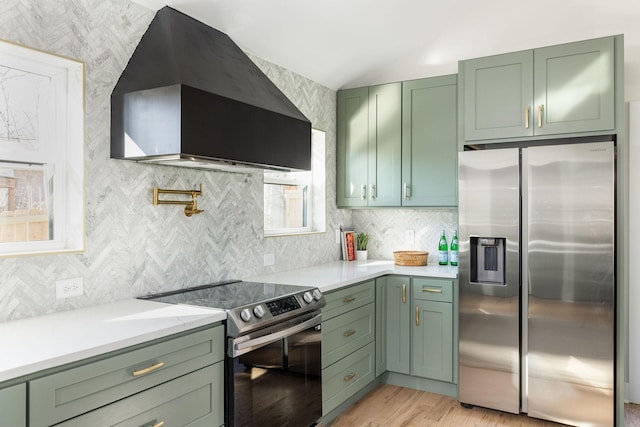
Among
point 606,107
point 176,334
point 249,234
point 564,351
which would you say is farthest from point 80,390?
point 606,107

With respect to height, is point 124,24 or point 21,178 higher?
point 124,24

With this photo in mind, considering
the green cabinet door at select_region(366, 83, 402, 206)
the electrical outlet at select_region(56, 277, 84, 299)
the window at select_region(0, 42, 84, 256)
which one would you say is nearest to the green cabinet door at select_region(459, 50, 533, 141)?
the green cabinet door at select_region(366, 83, 402, 206)

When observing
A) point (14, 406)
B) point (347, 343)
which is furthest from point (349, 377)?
point (14, 406)

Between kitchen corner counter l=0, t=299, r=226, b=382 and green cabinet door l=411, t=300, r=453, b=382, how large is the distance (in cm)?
183

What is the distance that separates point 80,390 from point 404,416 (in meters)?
2.21

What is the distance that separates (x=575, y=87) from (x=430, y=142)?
1087 millimetres

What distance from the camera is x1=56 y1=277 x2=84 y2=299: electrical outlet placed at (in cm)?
211

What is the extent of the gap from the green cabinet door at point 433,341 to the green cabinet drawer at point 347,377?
35 cm

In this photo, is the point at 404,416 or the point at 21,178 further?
the point at 404,416

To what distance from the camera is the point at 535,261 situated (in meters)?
3.01

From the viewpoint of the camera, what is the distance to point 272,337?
2318 mm

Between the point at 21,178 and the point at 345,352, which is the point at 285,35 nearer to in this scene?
the point at 21,178

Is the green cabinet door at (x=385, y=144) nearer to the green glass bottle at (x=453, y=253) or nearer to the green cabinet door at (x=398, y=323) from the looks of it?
the green glass bottle at (x=453, y=253)

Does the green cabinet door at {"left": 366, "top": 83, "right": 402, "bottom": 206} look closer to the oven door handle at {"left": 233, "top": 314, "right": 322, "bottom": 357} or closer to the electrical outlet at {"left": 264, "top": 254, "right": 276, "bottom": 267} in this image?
the electrical outlet at {"left": 264, "top": 254, "right": 276, "bottom": 267}
